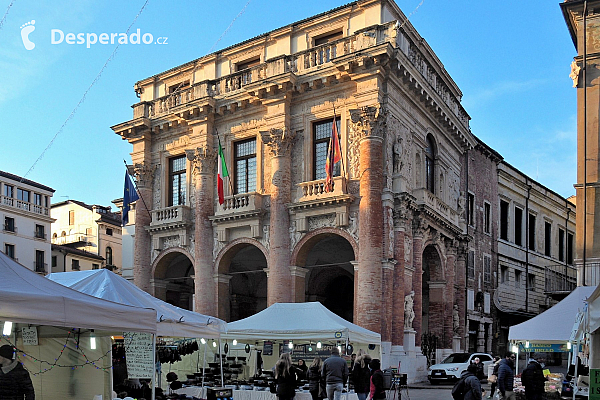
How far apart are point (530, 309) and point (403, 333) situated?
1725 cm

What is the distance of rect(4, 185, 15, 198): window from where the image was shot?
155 feet

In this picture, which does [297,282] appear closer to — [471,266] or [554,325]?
[471,266]

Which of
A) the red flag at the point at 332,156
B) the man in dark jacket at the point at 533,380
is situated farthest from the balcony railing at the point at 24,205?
the man in dark jacket at the point at 533,380

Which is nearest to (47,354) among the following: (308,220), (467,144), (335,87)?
(308,220)

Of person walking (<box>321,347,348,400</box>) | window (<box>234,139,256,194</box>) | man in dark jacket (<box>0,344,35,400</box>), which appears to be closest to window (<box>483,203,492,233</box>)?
window (<box>234,139,256,194</box>)

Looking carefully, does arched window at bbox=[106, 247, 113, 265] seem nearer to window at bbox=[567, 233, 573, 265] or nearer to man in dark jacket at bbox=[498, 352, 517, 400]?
window at bbox=[567, 233, 573, 265]

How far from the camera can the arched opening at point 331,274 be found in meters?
26.6

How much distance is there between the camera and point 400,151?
77.2ft

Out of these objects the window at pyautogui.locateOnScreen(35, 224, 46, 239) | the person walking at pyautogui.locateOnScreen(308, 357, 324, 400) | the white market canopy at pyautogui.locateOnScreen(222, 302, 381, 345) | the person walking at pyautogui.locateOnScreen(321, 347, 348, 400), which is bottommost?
the person walking at pyautogui.locateOnScreen(308, 357, 324, 400)

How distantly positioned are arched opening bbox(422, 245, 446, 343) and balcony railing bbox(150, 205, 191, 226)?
10.3 meters

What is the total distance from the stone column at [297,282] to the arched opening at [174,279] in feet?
20.7

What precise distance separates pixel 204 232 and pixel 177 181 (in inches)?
142

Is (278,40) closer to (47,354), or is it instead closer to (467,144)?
(467,144)

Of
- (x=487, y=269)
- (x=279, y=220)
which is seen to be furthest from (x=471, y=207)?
(x=279, y=220)
